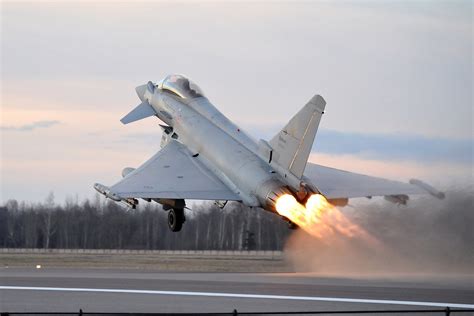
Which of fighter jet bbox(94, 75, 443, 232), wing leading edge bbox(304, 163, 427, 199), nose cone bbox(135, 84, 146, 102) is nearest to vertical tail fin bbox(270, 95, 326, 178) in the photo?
fighter jet bbox(94, 75, 443, 232)

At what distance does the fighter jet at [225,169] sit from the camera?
33.8 meters

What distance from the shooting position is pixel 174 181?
38344 millimetres

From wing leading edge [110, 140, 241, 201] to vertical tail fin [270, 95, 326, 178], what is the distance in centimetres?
328

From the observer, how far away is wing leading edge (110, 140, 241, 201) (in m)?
37.3

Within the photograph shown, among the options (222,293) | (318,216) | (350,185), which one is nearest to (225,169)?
(318,216)

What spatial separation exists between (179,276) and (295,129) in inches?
252

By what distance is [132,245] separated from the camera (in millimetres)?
76312

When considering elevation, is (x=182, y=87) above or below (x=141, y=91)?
below

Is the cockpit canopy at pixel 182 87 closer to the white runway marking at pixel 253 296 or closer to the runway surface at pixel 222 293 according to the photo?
the runway surface at pixel 222 293

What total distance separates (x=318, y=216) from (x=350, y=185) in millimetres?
3938

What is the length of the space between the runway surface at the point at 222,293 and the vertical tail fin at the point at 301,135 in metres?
3.70

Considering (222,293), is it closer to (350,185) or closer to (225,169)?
(225,169)

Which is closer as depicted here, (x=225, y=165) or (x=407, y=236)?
(x=407, y=236)

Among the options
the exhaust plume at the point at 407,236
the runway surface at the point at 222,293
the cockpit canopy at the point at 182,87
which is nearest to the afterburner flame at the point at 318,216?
the exhaust plume at the point at 407,236
